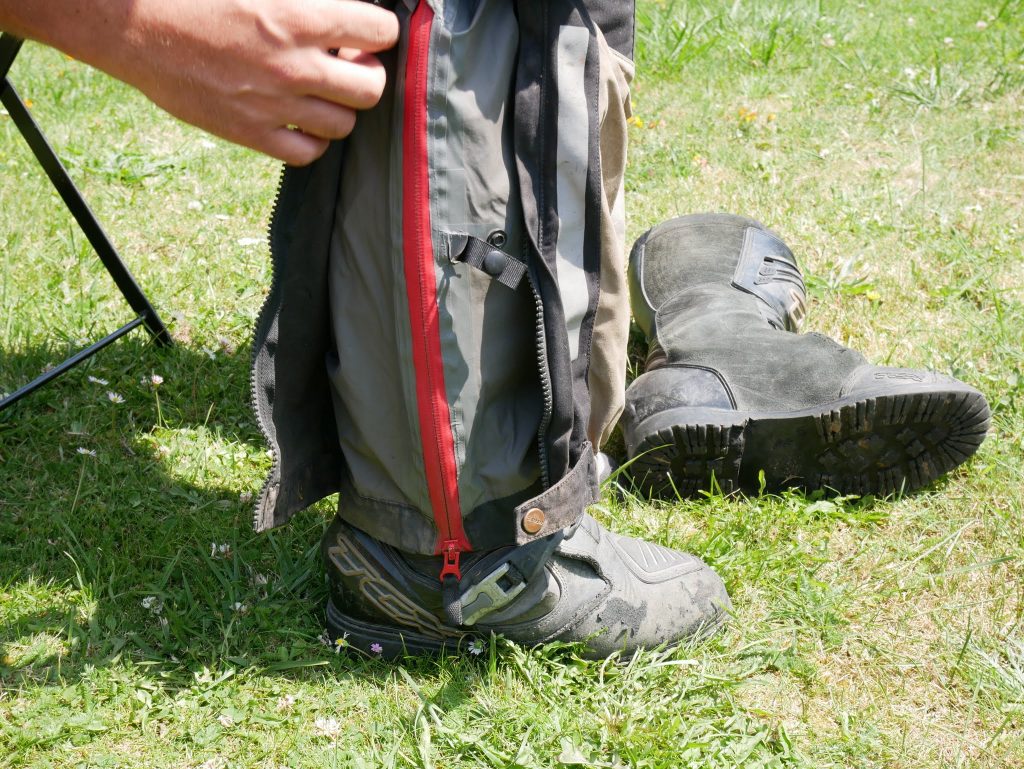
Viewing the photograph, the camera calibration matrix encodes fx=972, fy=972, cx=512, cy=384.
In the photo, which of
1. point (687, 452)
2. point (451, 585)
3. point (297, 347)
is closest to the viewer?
point (297, 347)

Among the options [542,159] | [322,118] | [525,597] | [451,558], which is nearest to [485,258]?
[542,159]

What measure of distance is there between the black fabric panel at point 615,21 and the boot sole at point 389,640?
40.3 inches

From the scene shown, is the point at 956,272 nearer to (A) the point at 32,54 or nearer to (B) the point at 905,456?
(B) the point at 905,456

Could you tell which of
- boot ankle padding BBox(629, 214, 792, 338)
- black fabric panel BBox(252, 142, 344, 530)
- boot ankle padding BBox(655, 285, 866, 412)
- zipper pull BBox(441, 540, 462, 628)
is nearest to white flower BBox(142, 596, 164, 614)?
black fabric panel BBox(252, 142, 344, 530)

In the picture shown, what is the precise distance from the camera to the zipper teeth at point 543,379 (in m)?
1.35

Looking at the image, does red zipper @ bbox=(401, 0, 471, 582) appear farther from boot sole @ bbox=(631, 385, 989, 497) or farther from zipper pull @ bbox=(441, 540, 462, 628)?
boot sole @ bbox=(631, 385, 989, 497)

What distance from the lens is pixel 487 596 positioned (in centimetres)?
157

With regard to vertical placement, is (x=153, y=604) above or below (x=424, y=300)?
below

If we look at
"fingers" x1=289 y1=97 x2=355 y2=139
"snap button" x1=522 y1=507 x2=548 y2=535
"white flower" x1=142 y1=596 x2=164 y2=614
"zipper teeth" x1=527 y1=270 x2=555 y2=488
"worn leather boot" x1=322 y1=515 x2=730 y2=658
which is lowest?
"white flower" x1=142 y1=596 x2=164 y2=614

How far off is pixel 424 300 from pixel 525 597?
0.56 m

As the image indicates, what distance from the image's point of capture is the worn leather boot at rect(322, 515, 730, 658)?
5.18 ft

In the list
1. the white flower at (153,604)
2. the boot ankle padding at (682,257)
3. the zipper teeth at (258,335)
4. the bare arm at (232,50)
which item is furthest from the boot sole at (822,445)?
the bare arm at (232,50)

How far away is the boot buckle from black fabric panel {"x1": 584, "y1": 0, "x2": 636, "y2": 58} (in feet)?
2.82

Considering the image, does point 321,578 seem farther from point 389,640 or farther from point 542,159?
point 542,159
